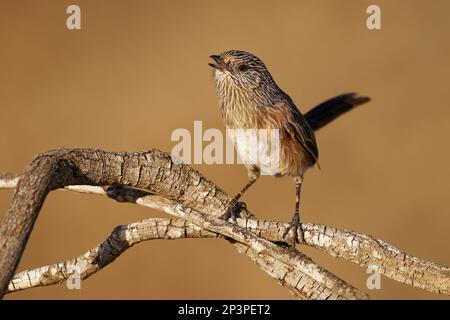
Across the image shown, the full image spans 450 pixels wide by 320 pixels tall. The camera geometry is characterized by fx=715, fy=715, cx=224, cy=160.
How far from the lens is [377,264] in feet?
10.3

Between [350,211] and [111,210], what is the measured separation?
95.6 inches

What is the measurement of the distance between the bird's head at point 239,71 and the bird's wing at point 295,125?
7.9 inches

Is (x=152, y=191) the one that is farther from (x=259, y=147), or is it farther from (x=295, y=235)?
(x=259, y=147)

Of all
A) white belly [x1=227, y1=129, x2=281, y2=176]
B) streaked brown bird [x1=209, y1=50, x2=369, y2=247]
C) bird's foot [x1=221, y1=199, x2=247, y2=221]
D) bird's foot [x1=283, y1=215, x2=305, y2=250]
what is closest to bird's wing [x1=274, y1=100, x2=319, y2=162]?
streaked brown bird [x1=209, y1=50, x2=369, y2=247]

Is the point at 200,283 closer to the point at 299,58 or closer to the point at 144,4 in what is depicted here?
the point at 299,58

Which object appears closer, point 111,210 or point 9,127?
point 111,210

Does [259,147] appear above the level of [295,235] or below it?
above

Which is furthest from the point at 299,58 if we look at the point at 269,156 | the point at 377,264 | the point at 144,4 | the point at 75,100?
the point at 377,264

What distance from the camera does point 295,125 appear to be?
443cm

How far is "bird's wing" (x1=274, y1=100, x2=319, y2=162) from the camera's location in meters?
4.41

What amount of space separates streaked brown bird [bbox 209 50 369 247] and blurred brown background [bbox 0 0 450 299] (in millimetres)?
2443

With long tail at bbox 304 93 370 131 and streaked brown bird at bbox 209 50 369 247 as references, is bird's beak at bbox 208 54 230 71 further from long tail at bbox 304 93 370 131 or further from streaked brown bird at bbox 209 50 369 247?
long tail at bbox 304 93 370 131

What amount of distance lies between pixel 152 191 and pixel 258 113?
126cm

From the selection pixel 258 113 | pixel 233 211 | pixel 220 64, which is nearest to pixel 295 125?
pixel 258 113
